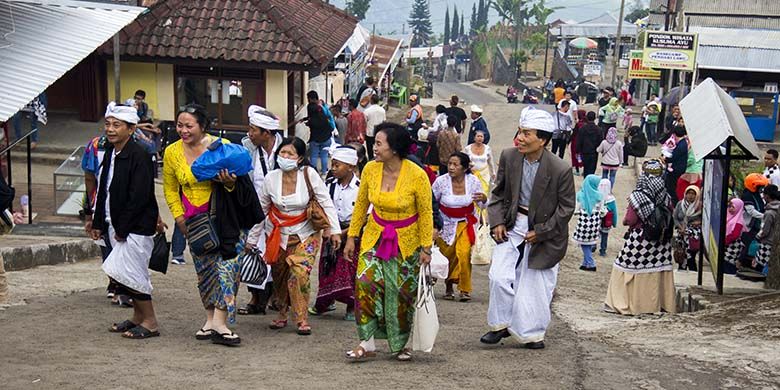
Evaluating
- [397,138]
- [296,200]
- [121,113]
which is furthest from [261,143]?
[397,138]

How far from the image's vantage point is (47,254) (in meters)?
11.8

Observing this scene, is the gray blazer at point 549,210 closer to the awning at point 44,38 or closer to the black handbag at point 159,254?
the black handbag at point 159,254

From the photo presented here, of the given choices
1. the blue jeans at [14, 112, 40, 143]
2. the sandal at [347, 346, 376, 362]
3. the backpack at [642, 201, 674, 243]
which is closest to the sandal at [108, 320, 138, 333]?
the sandal at [347, 346, 376, 362]

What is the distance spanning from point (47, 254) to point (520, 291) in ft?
20.2

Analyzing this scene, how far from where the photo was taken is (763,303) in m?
9.52

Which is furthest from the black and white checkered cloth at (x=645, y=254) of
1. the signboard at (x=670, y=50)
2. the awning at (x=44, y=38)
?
the signboard at (x=670, y=50)

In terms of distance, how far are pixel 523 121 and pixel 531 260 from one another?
3.39 feet

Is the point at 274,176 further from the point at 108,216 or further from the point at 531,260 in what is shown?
the point at 531,260

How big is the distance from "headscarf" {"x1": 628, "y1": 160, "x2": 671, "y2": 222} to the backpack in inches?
1.6

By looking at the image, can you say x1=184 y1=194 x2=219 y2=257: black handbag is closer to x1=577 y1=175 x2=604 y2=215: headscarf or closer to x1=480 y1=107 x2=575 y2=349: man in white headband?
x1=480 y1=107 x2=575 y2=349: man in white headband

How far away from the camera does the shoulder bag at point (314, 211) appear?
8.48 metres

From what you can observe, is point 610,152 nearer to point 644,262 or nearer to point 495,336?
point 644,262

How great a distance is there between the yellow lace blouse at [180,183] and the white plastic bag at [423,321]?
5.45ft

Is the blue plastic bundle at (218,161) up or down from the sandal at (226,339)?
up
